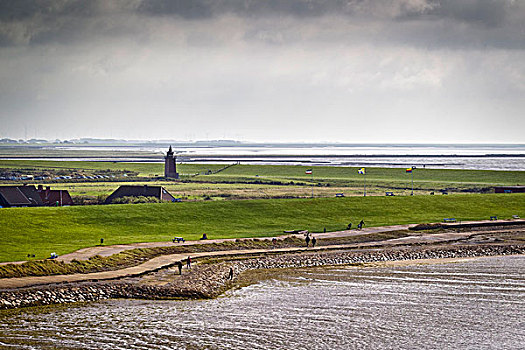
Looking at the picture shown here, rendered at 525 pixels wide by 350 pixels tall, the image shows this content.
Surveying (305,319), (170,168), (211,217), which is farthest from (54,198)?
(170,168)

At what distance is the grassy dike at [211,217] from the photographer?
192 ft

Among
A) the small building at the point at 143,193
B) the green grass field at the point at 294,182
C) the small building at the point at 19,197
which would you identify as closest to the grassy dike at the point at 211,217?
the small building at the point at 143,193

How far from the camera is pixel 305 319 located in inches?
1412

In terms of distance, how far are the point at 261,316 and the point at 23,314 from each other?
1221 cm

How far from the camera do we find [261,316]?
36500 millimetres

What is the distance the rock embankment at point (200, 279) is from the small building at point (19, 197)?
39380 mm

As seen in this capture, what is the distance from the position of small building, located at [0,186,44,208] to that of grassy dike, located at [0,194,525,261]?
15.0 metres

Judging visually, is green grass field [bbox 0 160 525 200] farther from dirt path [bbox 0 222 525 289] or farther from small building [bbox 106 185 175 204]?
dirt path [bbox 0 222 525 289]

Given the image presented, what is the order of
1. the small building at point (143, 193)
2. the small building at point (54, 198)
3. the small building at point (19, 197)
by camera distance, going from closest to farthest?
the small building at point (19, 197), the small building at point (54, 198), the small building at point (143, 193)

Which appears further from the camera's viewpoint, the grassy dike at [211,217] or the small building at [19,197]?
Answer: the small building at [19,197]

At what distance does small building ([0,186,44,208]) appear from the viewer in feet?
267

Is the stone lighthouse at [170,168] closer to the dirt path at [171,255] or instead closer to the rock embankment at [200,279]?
the dirt path at [171,255]

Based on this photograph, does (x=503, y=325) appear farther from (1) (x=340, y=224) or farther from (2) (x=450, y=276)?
(1) (x=340, y=224)

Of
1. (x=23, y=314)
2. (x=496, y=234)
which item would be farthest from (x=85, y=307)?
(x=496, y=234)
